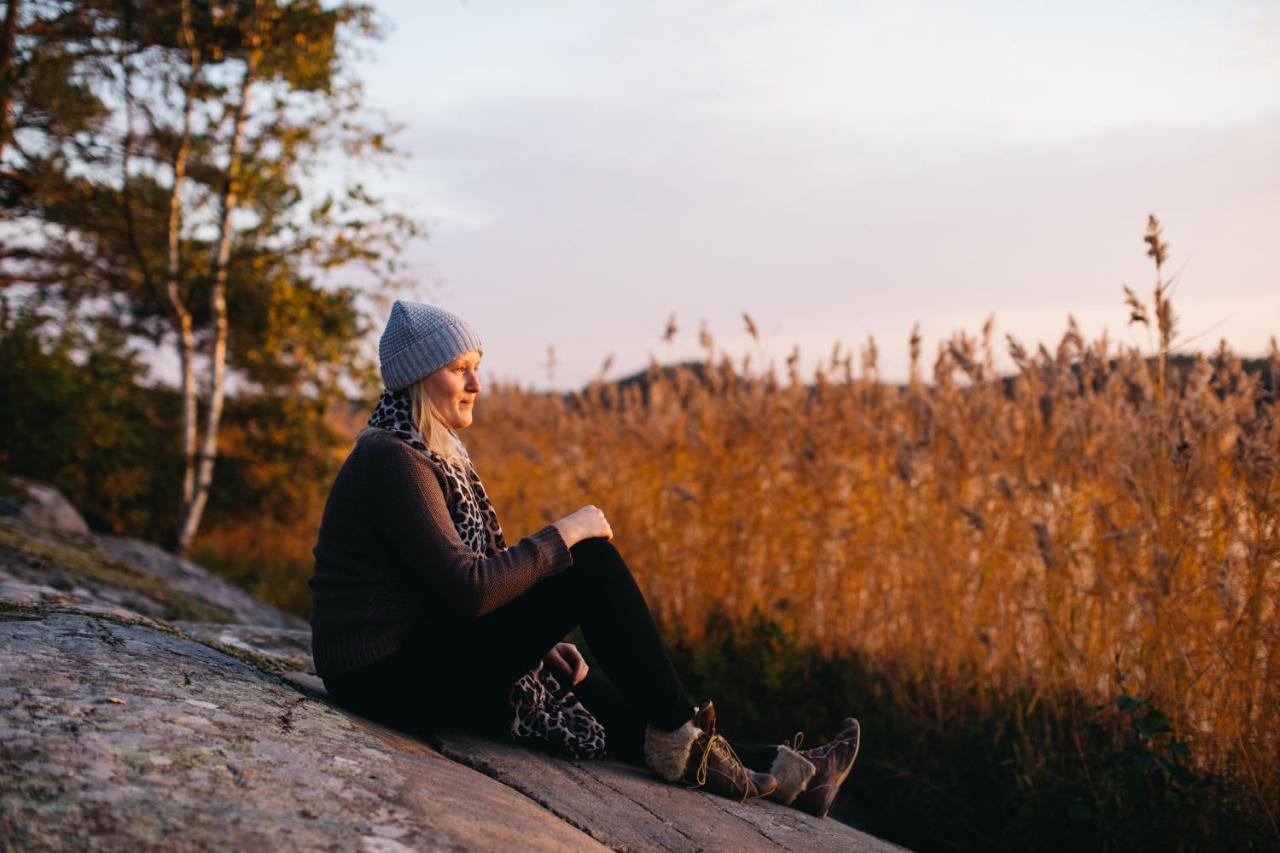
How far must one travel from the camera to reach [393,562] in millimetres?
2686

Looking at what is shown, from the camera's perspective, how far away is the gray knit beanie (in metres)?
2.76

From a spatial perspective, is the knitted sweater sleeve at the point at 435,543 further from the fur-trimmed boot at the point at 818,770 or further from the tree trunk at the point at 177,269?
the tree trunk at the point at 177,269

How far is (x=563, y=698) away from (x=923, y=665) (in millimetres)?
2017

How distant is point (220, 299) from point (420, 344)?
21.7 feet

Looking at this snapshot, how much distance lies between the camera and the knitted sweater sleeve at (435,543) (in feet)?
8.26

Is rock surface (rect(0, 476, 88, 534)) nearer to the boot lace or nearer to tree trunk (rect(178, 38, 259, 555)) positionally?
tree trunk (rect(178, 38, 259, 555))

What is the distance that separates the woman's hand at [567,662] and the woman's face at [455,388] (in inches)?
27.5

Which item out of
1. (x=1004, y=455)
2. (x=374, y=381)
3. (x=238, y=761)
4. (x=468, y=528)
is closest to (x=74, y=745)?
(x=238, y=761)

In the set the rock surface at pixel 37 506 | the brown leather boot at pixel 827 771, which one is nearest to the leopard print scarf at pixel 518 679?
the brown leather boot at pixel 827 771

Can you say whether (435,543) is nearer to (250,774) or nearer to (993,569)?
(250,774)

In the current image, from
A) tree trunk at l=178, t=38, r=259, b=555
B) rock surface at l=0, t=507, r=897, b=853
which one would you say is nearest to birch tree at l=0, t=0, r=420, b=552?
tree trunk at l=178, t=38, r=259, b=555

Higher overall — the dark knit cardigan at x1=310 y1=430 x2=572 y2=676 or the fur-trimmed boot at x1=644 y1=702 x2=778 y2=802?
the dark knit cardigan at x1=310 y1=430 x2=572 y2=676

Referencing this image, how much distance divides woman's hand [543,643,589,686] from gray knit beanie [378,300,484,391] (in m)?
0.85

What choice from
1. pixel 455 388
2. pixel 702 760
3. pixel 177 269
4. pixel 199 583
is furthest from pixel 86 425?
pixel 702 760
